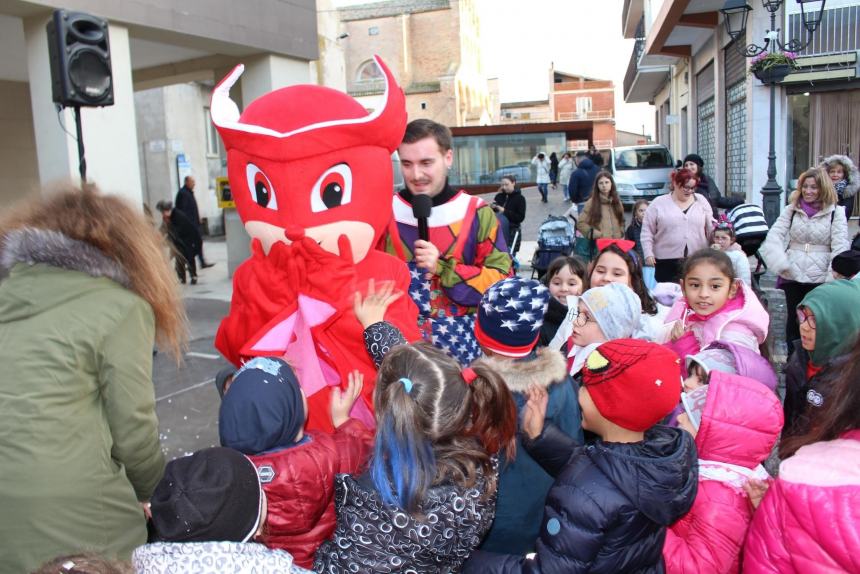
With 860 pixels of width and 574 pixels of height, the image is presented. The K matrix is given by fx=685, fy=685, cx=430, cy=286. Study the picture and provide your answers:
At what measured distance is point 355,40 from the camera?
49.1 metres

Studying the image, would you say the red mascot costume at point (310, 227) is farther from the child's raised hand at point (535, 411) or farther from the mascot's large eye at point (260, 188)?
the child's raised hand at point (535, 411)

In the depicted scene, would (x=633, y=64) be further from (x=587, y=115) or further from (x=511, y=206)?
(x=587, y=115)

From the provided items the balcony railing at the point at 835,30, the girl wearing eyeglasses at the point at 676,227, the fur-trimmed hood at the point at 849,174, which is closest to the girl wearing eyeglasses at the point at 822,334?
the girl wearing eyeglasses at the point at 676,227

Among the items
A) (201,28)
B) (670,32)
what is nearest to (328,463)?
(201,28)

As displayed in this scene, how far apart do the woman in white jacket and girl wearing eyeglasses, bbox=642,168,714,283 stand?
72 centimetres

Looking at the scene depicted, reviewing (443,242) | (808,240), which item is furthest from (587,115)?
(443,242)

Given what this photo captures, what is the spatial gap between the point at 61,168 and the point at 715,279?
679 centimetres

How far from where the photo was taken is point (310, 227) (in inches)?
95.8

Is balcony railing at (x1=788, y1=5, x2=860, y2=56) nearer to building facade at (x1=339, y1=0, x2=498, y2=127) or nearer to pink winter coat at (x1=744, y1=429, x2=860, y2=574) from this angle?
pink winter coat at (x1=744, y1=429, x2=860, y2=574)

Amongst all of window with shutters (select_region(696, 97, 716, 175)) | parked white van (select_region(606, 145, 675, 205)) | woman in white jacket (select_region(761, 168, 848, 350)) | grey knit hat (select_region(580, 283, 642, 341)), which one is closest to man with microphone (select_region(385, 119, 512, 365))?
grey knit hat (select_region(580, 283, 642, 341))

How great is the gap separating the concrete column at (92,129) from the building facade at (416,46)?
40.1 meters

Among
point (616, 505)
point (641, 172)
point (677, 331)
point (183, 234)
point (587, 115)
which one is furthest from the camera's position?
point (587, 115)

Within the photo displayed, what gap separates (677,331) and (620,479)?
1779 mm

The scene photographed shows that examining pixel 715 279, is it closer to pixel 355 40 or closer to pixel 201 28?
pixel 201 28
